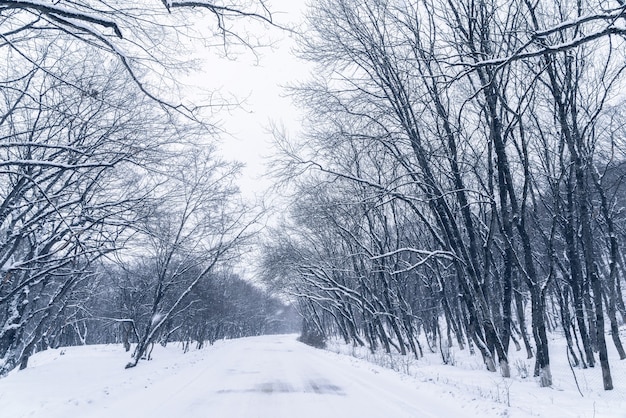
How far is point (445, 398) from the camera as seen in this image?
27.0 ft

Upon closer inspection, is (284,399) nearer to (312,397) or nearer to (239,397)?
(312,397)

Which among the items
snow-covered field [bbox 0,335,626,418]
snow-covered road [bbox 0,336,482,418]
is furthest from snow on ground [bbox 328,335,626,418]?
snow-covered road [bbox 0,336,482,418]

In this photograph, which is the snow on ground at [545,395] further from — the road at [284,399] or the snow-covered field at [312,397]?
the road at [284,399]

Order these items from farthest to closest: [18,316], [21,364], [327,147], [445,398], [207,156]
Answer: [21,364] → [207,156] → [18,316] → [327,147] → [445,398]

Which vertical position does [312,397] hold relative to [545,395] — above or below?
below

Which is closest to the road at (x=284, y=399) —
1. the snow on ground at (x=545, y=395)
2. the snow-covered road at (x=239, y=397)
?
the snow-covered road at (x=239, y=397)

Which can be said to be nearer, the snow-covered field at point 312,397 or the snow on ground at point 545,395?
the snow on ground at point 545,395

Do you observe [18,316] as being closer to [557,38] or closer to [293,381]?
[293,381]

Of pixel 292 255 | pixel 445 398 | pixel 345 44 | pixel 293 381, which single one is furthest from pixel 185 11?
pixel 292 255

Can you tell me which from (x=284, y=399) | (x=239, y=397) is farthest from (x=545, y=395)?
(x=239, y=397)

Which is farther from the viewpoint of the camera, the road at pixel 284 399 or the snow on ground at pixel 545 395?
the road at pixel 284 399

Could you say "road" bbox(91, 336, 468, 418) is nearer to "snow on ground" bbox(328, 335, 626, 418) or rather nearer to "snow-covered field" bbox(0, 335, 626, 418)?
"snow-covered field" bbox(0, 335, 626, 418)

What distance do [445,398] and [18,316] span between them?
13.7 m

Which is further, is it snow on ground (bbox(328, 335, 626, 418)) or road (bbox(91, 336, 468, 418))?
road (bbox(91, 336, 468, 418))
